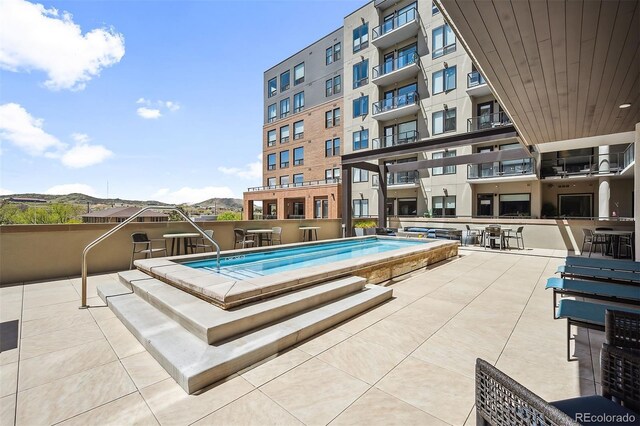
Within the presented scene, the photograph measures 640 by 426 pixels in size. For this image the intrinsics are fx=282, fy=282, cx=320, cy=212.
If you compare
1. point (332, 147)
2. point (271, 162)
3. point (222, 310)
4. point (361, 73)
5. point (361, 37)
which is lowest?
point (222, 310)

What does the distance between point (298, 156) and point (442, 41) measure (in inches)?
558

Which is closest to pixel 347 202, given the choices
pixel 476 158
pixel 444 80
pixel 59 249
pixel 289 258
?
pixel 476 158

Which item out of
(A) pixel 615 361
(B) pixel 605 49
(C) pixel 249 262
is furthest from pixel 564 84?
(C) pixel 249 262

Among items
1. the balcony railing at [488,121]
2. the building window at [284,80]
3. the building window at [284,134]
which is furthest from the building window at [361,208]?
the building window at [284,80]

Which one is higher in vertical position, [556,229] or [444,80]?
[444,80]

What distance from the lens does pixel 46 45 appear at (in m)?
6.96

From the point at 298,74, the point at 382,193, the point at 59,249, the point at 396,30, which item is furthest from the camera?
the point at 298,74

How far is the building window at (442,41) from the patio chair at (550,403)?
20066mm

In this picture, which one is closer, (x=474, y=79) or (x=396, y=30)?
(x=474, y=79)

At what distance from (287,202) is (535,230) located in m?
17.9

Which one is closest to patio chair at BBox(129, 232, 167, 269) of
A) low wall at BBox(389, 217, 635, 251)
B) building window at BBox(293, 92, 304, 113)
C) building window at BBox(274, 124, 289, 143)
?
low wall at BBox(389, 217, 635, 251)

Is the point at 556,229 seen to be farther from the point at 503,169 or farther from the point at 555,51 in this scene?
the point at 555,51

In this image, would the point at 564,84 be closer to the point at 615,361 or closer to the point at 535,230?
the point at 615,361

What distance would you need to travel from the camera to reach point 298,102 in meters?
26.8
